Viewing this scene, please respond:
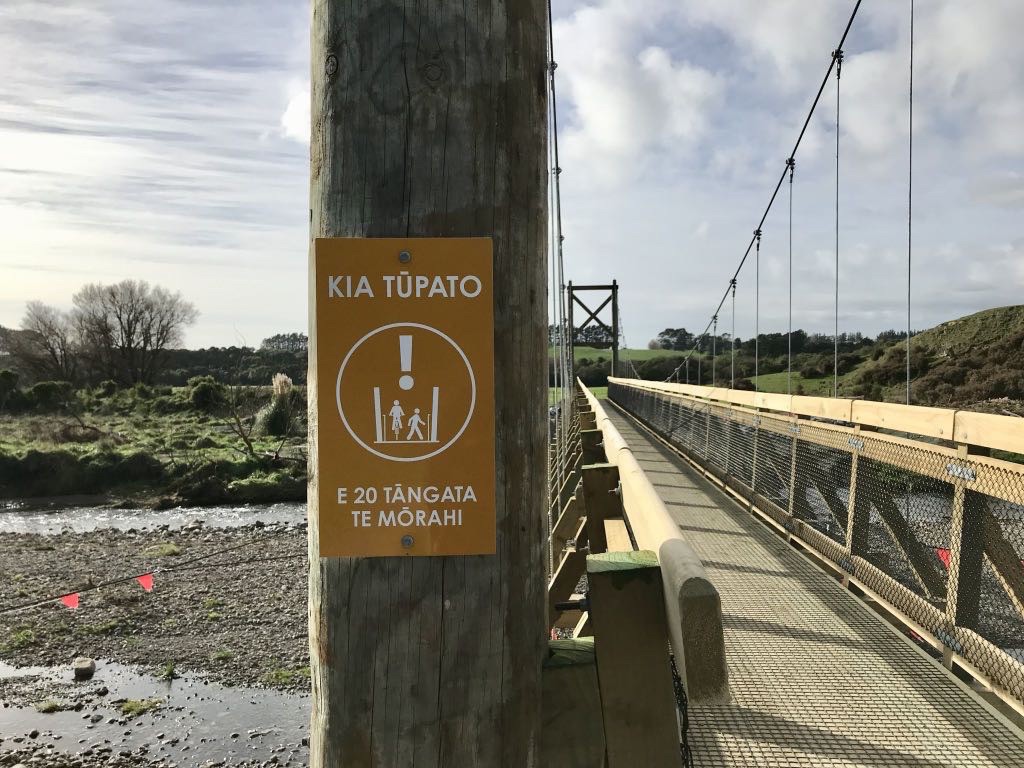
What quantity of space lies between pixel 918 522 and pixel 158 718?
11.2 metres

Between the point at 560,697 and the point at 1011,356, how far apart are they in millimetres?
21078

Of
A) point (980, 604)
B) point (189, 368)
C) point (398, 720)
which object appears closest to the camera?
point (398, 720)

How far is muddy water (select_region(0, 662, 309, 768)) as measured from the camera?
10.6 metres

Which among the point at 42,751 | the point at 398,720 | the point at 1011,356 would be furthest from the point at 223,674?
the point at 1011,356

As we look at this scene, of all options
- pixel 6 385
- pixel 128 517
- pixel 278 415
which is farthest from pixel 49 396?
pixel 128 517

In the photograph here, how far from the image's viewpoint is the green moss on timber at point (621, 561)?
1104mm

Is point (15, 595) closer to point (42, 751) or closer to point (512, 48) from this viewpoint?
point (42, 751)

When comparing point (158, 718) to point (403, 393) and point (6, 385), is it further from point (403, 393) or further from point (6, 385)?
point (6, 385)

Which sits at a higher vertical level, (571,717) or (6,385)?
(571,717)

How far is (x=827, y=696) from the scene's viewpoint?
2.75 metres

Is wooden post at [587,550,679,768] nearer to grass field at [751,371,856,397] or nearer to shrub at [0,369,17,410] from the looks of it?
grass field at [751,371,856,397]

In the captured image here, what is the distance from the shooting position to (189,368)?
5688 cm

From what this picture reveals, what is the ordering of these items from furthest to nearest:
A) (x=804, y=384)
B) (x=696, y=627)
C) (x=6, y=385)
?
(x=6, y=385) < (x=804, y=384) < (x=696, y=627)

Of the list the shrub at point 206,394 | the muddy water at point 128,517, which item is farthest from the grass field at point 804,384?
the shrub at point 206,394
